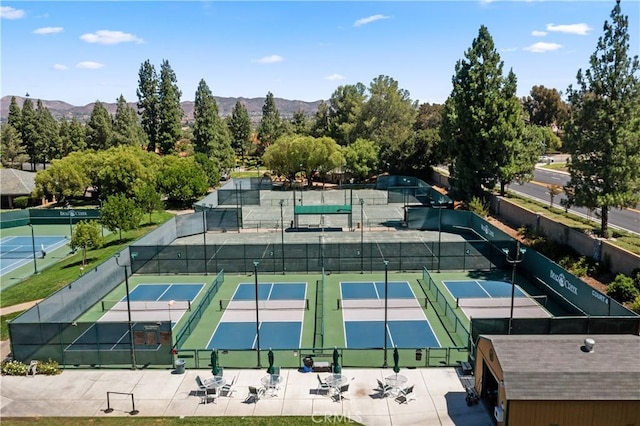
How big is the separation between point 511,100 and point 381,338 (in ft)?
107

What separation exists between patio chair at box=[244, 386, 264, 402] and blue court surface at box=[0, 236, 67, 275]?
26.1 meters

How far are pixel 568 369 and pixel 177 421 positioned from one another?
12578mm

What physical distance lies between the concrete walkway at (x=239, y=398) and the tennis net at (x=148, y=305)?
25.0ft

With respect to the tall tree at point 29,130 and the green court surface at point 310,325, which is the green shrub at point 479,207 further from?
the tall tree at point 29,130

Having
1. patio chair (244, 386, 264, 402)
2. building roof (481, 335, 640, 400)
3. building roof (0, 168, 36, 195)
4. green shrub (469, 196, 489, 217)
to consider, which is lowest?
patio chair (244, 386, 264, 402)

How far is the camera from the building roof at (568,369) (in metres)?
14.8

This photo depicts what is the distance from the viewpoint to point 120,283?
32.3 metres

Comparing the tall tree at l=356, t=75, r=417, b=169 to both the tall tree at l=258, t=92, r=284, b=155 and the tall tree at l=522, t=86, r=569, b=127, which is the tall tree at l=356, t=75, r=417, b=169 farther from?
the tall tree at l=522, t=86, r=569, b=127

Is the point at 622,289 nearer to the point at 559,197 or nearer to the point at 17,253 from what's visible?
the point at 559,197

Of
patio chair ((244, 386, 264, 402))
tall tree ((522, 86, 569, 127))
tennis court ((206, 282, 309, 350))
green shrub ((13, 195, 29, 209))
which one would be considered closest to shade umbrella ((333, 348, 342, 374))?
patio chair ((244, 386, 264, 402))

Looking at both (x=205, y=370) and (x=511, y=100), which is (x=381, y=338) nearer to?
(x=205, y=370)

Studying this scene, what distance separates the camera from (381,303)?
2845cm

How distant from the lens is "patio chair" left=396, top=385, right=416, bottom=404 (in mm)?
17766

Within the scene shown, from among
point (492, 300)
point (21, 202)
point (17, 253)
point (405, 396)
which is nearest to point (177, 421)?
point (405, 396)
